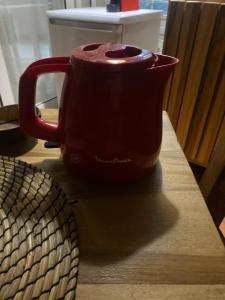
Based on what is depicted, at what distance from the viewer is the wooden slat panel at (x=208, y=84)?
1.04m

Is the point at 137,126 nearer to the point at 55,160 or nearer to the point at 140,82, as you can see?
the point at 140,82

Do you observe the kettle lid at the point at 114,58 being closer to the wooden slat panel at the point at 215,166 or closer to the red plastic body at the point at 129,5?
the wooden slat panel at the point at 215,166

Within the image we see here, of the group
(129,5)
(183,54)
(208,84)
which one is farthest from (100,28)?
(208,84)

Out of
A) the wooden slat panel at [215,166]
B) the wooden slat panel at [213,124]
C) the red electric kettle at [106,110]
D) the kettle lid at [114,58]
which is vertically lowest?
the wooden slat panel at [213,124]

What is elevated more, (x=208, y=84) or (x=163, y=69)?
(x=163, y=69)

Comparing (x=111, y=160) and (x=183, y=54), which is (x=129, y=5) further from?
(x=111, y=160)

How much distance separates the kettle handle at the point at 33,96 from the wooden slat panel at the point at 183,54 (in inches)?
33.9

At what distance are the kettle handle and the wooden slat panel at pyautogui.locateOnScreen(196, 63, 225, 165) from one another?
3.07 feet

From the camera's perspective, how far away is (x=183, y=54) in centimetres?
113

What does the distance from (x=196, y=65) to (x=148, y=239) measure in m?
0.99

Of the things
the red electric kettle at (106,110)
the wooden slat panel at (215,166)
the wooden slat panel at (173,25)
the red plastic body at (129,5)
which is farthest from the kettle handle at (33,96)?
the red plastic body at (129,5)

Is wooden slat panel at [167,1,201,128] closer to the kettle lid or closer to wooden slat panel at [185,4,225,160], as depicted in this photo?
wooden slat panel at [185,4,225,160]

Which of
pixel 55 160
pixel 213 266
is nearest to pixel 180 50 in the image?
pixel 55 160

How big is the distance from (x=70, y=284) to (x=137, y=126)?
22 cm
